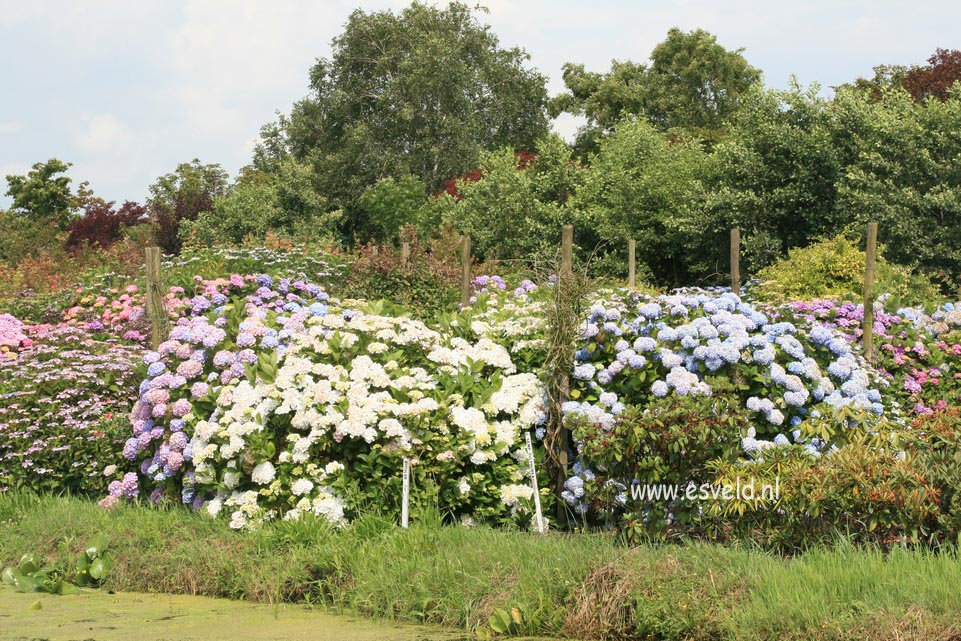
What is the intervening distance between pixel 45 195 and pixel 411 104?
2196cm

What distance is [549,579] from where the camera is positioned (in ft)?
16.3

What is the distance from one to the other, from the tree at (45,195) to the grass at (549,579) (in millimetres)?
44304

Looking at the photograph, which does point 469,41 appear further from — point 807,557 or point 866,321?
point 807,557

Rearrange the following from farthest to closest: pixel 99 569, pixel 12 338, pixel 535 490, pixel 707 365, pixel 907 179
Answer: pixel 907 179 < pixel 12 338 < pixel 707 365 < pixel 535 490 < pixel 99 569

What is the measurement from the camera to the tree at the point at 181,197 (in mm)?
32125

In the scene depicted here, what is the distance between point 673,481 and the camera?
19.6 ft

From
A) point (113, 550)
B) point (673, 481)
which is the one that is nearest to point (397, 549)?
point (673, 481)

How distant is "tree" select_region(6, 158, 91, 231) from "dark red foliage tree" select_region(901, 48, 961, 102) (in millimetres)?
37403

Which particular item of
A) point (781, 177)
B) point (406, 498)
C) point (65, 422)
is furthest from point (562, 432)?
point (781, 177)

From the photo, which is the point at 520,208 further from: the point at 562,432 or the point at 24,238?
the point at 24,238

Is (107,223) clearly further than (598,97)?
Yes

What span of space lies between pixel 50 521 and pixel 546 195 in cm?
1644

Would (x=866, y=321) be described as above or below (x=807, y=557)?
above

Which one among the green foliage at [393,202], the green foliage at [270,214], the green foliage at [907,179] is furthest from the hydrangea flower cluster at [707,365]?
the green foliage at [393,202]
